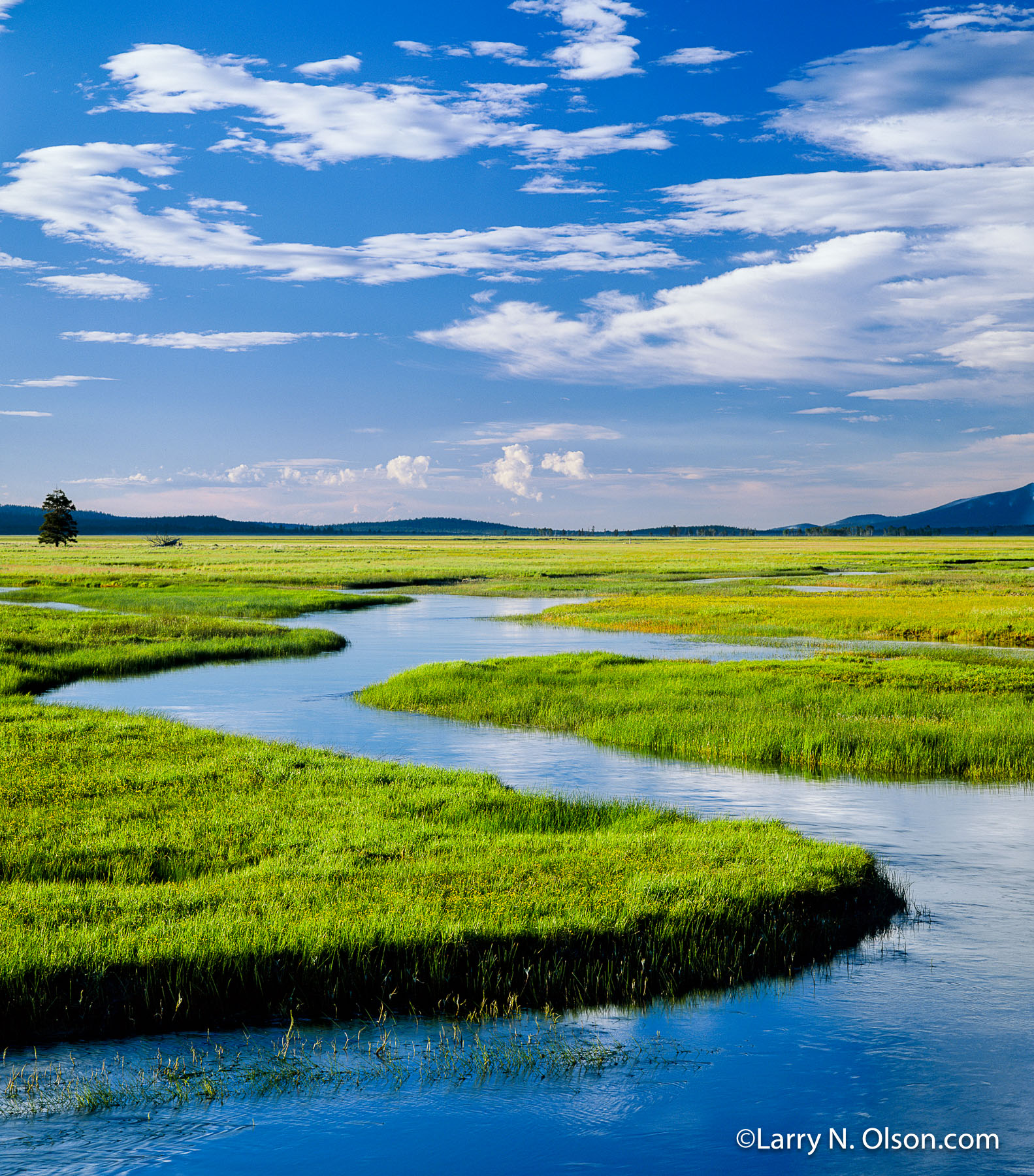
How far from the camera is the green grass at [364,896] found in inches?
425

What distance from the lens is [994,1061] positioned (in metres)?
9.98

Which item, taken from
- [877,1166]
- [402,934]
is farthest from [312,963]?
[877,1166]

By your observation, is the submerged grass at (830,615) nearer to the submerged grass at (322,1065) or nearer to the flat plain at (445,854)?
the flat plain at (445,854)

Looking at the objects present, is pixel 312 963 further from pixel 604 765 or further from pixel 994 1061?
pixel 604 765

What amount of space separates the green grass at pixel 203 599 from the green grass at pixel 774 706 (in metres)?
30.8

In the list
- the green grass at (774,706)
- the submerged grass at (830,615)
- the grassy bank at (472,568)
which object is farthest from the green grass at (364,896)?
the grassy bank at (472,568)

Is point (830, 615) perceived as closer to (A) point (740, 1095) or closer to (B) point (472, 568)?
(A) point (740, 1095)

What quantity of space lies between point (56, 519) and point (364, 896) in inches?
7166

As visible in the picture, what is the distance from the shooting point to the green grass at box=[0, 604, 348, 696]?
36.9m

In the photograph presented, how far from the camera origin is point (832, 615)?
54656 mm

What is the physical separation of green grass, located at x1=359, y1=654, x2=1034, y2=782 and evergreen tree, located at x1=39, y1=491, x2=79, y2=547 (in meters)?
160

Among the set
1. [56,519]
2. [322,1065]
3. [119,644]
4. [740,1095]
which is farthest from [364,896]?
[56,519]

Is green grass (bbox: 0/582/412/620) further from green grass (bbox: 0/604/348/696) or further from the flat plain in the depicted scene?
the flat plain

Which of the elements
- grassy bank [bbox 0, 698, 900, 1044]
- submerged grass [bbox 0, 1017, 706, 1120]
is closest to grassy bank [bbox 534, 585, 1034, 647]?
grassy bank [bbox 0, 698, 900, 1044]
